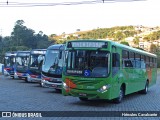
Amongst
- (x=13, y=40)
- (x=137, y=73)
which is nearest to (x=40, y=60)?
(x=137, y=73)

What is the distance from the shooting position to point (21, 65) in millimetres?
29219

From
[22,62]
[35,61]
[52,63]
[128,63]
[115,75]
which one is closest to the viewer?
[115,75]

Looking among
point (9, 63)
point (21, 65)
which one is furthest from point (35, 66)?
point (9, 63)

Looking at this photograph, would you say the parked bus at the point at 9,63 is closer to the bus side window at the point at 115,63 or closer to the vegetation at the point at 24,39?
the bus side window at the point at 115,63

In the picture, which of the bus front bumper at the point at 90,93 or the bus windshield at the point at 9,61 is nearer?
the bus front bumper at the point at 90,93

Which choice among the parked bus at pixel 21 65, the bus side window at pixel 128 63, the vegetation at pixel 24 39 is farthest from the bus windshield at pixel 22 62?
the vegetation at pixel 24 39

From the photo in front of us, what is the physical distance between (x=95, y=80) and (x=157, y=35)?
126759 mm

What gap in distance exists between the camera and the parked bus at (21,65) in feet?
93.4

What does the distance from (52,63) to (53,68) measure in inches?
15.0

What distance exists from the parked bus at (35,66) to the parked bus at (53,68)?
428 centimetres

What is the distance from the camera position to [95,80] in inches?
525

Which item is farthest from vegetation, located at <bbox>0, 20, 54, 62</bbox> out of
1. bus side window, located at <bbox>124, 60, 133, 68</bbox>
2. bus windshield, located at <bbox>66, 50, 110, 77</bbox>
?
bus windshield, located at <bbox>66, 50, 110, 77</bbox>

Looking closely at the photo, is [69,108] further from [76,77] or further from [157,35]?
[157,35]

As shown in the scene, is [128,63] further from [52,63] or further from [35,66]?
[35,66]
